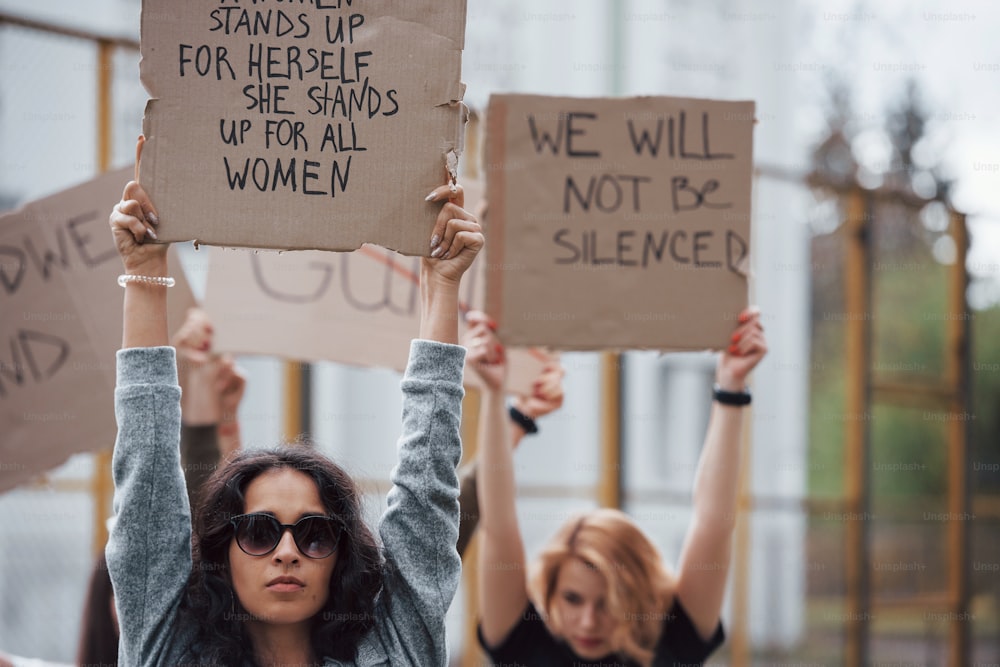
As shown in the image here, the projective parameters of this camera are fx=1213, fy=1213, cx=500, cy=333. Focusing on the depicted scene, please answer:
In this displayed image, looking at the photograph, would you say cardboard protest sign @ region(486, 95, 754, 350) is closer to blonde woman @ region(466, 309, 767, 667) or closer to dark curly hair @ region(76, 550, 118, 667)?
blonde woman @ region(466, 309, 767, 667)

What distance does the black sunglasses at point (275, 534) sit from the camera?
1.87 m

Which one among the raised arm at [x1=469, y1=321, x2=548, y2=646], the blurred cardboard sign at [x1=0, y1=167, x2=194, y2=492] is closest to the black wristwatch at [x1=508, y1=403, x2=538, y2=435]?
the raised arm at [x1=469, y1=321, x2=548, y2=646]

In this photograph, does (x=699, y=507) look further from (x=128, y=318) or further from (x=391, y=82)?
(x=128, y=318)

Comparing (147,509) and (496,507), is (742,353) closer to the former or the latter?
(496,507)

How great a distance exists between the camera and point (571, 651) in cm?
294

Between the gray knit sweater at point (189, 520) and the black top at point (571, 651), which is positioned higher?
the gray knit sweater at point (189, 520)

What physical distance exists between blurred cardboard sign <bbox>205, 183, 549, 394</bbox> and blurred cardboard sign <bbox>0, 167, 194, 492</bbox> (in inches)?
5.8

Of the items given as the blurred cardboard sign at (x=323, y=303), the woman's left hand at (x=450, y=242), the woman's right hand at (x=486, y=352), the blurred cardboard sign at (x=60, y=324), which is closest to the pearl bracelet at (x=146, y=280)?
the woman's left hand at (x=450, y=242)

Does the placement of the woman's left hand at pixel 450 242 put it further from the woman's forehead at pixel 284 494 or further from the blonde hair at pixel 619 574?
the blonde hair at pixel 619 574

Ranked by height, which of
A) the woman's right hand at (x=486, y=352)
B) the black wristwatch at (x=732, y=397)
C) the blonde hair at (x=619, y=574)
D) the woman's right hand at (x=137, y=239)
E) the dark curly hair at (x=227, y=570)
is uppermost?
the woman's right hand at (x=137, y=239)

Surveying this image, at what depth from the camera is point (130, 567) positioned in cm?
182

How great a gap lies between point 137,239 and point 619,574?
1.56m

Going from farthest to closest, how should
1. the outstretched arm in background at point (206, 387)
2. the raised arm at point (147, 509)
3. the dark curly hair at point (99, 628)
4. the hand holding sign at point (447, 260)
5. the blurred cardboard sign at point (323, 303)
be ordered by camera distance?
the blurred cardboard sign at point (323, 303)
the outstretched arm in background at point (206, 387)
the dark curly hair at point (99, 628)
the hand holding sign at point (447, 260)
the raised arm at point (147, 509)

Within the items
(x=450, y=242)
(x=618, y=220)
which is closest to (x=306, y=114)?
(x=450, y=242)
